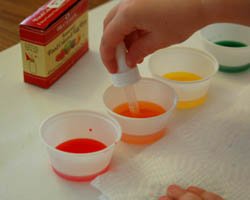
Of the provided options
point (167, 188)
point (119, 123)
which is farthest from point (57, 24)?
point (167, 188)

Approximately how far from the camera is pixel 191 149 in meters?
0.72

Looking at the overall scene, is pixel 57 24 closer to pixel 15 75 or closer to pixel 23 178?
pixel 15 75

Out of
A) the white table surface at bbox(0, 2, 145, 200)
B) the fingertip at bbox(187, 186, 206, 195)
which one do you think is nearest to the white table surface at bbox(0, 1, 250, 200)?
the white table surface at bbox(0, 2, 145, 200)

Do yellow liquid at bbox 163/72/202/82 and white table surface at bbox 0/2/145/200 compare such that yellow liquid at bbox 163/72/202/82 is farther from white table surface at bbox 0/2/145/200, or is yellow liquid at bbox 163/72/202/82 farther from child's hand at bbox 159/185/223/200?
child's hand at bbox 159/185/223/200

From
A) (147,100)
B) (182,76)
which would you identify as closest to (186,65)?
(182,76)

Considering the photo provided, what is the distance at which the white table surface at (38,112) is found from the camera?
0.65 meters

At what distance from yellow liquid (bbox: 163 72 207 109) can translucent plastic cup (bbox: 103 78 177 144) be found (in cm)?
5

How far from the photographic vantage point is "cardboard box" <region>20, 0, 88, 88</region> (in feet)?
2.58

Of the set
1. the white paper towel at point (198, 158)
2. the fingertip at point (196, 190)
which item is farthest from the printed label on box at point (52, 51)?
the fingertip at point (196, 190)

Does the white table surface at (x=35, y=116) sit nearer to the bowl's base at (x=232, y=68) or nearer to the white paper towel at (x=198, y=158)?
Answer: the white paper towel at (x=198, y=158)

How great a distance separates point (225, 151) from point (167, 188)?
0.44 ft

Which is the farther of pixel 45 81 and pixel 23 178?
pixel 45 81

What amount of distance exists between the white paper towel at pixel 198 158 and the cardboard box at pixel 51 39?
9.0 inches

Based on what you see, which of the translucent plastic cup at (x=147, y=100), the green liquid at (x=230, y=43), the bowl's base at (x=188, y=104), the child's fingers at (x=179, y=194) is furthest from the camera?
the green liquid at (x=230, y=43)
